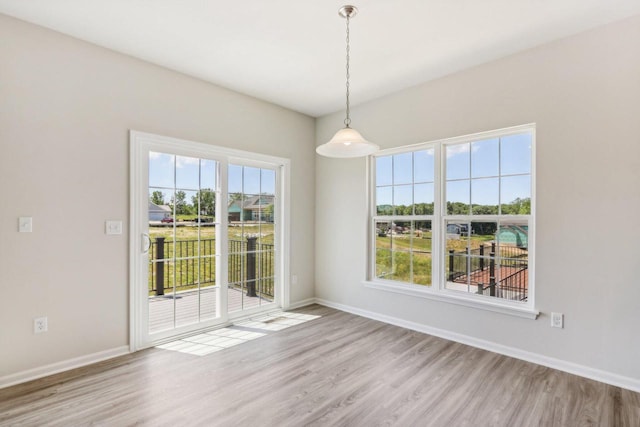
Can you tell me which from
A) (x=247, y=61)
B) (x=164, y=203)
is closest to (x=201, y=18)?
(x=247, y=61)

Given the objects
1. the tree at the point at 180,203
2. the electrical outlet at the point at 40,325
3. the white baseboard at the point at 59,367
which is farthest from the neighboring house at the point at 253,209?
the electrical outlet at the point at 40,325

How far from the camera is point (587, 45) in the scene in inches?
105

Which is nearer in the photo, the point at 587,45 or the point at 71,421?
the point at 71,421

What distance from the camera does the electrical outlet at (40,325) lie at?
256cm

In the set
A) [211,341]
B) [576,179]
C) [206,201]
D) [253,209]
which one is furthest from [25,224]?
[576,179]

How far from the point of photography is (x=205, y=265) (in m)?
3.66

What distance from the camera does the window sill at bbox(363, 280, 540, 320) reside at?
9.64 feet

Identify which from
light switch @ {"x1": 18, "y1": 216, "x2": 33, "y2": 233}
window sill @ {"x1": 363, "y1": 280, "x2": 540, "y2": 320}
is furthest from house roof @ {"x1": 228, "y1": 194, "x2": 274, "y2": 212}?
light switch @ {"x1": 18, "y1": 216, "x2": 33, "y2": 233}

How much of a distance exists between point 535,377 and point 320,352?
1.85 meters

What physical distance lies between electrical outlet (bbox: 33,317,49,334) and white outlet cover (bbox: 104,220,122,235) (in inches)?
32.8

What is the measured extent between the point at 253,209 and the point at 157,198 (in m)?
1.23

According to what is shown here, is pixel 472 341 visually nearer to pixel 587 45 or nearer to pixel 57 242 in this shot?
pixel 587 45

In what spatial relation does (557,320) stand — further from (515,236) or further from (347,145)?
(347,145)

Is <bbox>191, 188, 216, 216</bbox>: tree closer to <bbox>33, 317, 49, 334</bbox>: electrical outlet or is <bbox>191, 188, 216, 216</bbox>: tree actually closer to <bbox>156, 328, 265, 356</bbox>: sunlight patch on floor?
<bbox>156, 328, 265, 356</bbox>: sunlight patch on floor
